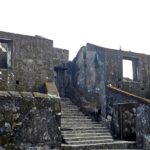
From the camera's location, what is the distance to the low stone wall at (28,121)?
29.3ft

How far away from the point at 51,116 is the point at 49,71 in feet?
18.3

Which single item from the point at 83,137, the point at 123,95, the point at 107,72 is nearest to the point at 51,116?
the point at 83,137

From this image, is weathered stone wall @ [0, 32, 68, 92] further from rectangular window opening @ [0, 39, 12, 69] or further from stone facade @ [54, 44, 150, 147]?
stone facade @ [54, 44, 150, 147]

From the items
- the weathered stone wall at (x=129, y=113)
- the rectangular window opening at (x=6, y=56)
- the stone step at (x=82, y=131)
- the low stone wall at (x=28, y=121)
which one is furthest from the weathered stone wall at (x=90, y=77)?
the low stone wall at (x=28, y=121)

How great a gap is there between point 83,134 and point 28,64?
390cm

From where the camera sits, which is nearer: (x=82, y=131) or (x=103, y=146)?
(x=103, y=146)

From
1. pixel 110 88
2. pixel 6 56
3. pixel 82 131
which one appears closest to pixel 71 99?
pixel 110 88

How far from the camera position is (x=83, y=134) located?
42.9 feet

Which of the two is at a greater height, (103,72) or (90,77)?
(103,72)

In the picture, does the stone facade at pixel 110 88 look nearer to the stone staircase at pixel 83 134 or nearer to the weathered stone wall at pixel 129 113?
the weathered stone wall at pixel 129 113

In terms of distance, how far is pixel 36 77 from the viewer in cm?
1501

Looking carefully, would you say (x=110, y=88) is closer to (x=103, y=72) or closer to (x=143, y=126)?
(x=103, y=72)

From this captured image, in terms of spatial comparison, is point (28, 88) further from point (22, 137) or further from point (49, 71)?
point (22, 137)

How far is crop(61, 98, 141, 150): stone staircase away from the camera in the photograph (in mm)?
11898
